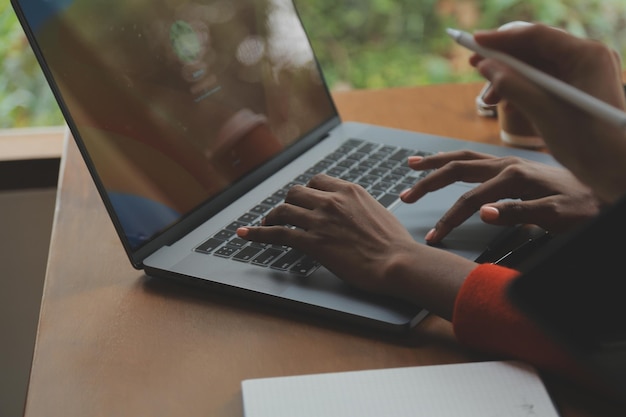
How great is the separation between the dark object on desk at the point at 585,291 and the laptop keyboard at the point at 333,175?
0.34 m

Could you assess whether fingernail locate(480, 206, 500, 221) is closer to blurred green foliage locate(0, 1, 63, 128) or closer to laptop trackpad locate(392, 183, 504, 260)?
laptop trackpad locate(392, 183, 504, 260)

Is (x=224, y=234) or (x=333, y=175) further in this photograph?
(x=333, y=175)

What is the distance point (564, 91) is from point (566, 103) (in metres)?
0.02

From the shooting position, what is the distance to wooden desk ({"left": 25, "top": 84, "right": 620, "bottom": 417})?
74cm

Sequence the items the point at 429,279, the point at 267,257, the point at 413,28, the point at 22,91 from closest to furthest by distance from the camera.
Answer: the point at 429,279 < the point at 267,257 < the point at 22,91 < the point at 413,28

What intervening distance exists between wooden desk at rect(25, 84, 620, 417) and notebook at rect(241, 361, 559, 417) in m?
0.03

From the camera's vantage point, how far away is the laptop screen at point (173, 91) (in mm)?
916

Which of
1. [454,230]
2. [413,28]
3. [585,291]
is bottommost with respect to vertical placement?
[413,28]

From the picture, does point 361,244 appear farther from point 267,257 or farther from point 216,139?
point 216,139

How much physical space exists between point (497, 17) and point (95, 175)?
1923mm

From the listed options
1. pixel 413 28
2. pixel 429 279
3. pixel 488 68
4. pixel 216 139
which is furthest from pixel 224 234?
pixel 413 28

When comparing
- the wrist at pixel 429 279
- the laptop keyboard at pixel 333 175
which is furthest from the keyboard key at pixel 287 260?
the wrist at pixel 429 279

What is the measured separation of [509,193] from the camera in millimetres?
947

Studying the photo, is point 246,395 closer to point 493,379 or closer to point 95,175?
point 493,379
